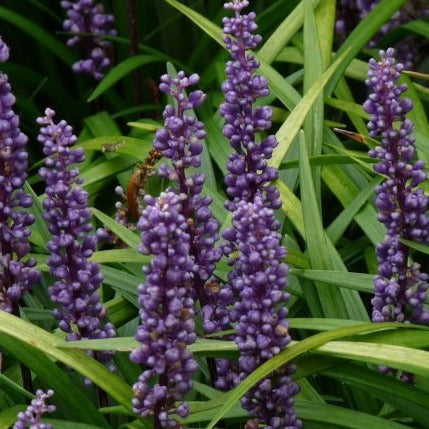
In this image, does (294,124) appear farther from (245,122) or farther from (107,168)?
(107,168)

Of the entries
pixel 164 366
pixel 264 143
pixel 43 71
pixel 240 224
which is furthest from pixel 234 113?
pixel 43 71

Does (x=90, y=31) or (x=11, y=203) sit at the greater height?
(x=90, y=31)

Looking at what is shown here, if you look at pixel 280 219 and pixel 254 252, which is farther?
pixel 280 219

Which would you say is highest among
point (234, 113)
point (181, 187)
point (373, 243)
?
point (234, 113)

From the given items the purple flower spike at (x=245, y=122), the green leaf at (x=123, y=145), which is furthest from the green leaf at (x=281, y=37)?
the purple flower spike at (x=245, y=122)

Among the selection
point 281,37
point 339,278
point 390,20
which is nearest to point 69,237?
point 339,278

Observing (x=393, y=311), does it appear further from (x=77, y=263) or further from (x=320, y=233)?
(x=77, y=263)

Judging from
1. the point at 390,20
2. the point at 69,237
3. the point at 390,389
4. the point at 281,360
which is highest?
the point at 390,20
